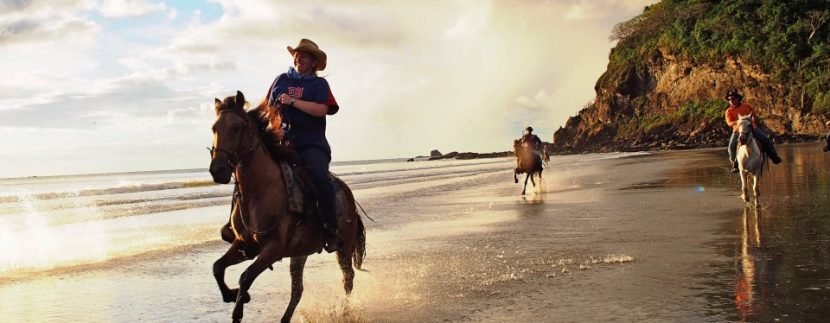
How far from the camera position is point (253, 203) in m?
6.08

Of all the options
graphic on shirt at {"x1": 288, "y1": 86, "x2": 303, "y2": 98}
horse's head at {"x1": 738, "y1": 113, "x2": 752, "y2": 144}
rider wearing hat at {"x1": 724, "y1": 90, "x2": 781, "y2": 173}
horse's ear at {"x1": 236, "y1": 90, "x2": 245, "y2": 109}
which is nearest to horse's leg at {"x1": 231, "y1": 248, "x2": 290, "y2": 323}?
horse's ear at {"x1": 236, "y1": 90, "x2": 245, "y2": 109}

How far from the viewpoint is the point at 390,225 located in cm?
1583

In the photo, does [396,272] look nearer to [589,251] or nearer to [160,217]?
[589,251]

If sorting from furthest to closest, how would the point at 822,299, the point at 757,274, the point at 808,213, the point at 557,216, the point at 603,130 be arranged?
the point at 603,130, the point at 557,216, the point at 808,213, the point at 757,274, the point at 822,299

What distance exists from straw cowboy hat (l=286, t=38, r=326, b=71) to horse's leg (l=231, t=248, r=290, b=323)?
6.49ft

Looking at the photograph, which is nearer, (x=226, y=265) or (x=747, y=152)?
(x=226, y=265)

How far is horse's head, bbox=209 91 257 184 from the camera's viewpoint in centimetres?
557

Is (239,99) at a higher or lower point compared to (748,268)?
higher

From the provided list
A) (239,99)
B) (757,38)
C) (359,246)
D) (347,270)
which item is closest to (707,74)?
(757,38)

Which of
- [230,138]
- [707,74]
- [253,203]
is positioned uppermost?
[707,74]

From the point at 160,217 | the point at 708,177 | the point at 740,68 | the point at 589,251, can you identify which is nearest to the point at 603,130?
the point at 740,68

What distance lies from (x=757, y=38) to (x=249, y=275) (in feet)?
266

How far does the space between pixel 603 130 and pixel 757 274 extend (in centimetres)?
9882

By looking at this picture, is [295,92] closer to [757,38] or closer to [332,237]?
[332,237]
